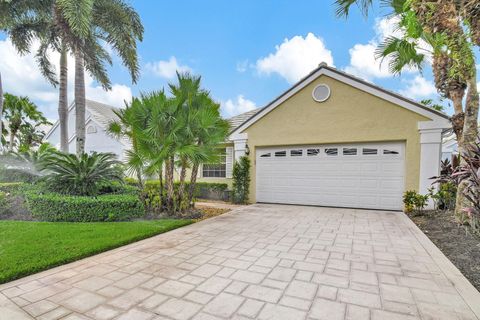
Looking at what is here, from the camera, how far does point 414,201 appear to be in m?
7.64

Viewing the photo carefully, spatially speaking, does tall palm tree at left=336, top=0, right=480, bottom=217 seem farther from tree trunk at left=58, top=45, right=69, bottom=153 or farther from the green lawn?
tree trunk at left=58, top=45, right=69, bottom=153

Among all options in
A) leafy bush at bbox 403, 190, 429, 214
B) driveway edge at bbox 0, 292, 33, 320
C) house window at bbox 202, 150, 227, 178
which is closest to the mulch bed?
leafy bush at bbox 403, 190, 429, 214

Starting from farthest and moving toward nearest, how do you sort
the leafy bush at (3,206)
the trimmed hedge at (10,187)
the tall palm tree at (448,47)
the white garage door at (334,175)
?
the white garage door at (334,175), the trimmed hedge at (10,187), the leafy bush at (3,206), the tall palm tree at (448,47)

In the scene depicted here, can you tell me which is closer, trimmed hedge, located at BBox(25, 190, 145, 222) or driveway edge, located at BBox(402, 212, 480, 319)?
driveway edge, located at BBox(402, 212, 480, 319)

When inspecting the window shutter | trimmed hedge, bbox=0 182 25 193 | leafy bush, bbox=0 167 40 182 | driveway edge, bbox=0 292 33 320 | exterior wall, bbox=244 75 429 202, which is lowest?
driveway edge, bbox=0 292 33 320

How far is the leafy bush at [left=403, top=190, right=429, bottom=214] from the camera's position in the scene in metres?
7.58

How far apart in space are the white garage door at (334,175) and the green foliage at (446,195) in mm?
1003

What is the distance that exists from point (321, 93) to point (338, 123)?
4.53 feet

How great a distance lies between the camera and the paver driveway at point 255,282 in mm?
2562

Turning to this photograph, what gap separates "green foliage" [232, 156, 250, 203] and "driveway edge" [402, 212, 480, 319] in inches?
258

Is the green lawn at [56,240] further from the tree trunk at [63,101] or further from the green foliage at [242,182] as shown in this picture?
the tree trunk at [63,101]

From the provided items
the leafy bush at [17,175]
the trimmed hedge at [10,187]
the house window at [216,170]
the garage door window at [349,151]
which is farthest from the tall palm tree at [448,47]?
the leafy bush at [17,175]

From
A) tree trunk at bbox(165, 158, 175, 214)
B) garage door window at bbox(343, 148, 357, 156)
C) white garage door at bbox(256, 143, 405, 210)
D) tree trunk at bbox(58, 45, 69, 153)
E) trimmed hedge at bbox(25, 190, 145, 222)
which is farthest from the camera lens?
tree trunk at bbox(58, 45, 69, 153)

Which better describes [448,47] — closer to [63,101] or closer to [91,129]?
[63,101]
